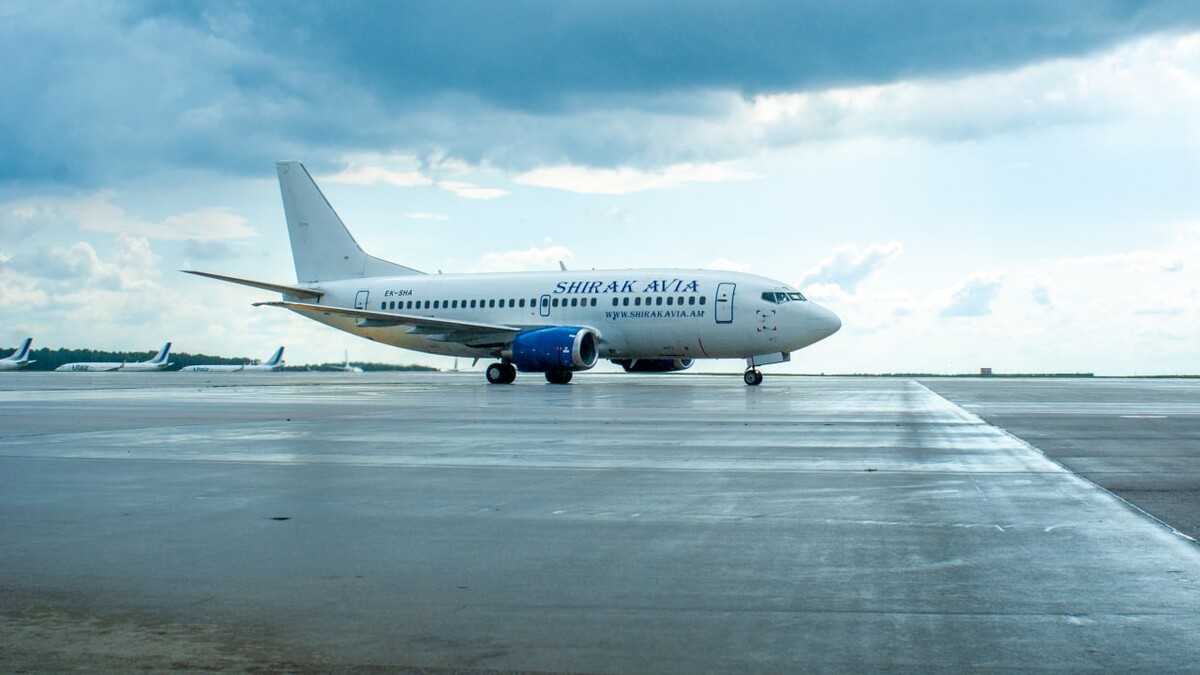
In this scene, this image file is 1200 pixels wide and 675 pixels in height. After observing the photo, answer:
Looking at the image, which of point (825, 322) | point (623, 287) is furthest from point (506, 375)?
point (825, 322)

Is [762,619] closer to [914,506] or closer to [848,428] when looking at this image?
[914,506]

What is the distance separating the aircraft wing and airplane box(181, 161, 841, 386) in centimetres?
5

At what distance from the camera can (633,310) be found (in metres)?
38.8

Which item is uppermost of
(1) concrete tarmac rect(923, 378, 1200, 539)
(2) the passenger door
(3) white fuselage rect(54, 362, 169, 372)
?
(2) the passenger door

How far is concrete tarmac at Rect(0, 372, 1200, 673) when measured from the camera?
4383mm

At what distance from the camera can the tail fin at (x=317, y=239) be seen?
48531 millimetres

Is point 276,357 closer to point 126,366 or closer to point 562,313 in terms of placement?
point 126,366

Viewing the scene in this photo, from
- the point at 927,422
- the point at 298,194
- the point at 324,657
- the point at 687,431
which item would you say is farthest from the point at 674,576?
the point at 298,194

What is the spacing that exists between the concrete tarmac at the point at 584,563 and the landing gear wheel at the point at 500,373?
27.7 metres

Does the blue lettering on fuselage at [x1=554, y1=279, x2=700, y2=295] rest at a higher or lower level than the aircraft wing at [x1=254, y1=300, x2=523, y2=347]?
higher

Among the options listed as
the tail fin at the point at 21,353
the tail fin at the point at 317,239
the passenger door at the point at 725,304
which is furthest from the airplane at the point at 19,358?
the passenger door at the point at 725,304

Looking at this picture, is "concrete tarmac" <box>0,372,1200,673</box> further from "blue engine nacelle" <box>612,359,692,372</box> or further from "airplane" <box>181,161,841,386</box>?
"blue engine nacelle" <box>612,359,692,372</box>

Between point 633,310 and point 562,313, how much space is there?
9.99 feet

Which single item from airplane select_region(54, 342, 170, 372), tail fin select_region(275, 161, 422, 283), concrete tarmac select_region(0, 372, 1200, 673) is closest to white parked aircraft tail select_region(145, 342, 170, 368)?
airplane select_region(54, 342, 170, 372)
